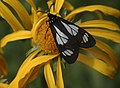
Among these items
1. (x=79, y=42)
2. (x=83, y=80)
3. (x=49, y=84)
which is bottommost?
(x=83, y=80)

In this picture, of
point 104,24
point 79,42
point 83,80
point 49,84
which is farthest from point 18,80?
point 83,80

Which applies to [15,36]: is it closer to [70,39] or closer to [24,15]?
[24,15]

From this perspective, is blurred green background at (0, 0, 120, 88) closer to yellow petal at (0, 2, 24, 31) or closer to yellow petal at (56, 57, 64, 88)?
yellow petal at (0, 2, 24, 31)

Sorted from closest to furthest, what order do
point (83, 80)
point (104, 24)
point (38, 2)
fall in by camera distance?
point (104, 24) → point (38, 2) → point (83, 80)

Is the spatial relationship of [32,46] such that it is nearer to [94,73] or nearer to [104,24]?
[104,24]

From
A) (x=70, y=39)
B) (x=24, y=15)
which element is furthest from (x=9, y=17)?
(x=70, y=39)

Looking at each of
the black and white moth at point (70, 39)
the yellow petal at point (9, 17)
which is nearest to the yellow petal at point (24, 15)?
the yellow petal at point (9, 17)

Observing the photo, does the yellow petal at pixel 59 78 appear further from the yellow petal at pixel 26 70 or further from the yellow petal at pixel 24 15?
the yellow petal at pixel 24 15
